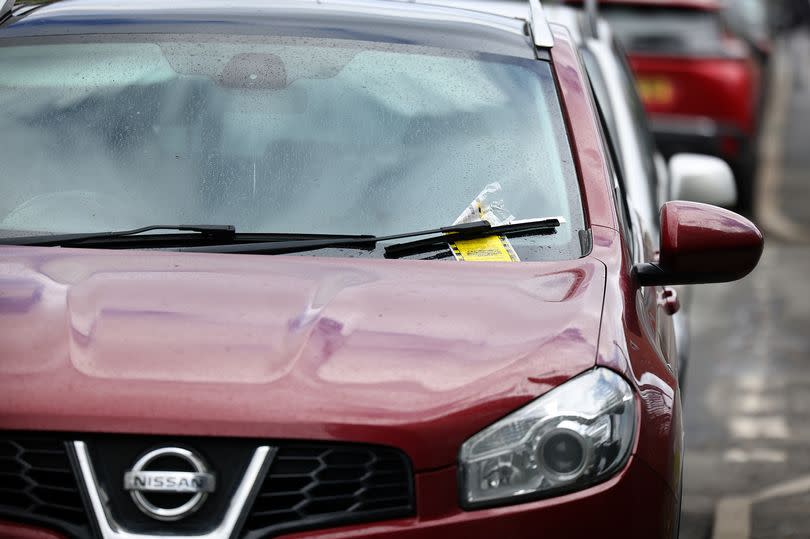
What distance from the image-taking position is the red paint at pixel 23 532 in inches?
113

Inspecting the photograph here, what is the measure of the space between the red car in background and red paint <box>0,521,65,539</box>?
954 centimetres

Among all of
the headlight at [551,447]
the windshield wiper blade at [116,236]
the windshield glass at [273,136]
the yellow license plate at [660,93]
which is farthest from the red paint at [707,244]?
the yellow license plate at [660,93]

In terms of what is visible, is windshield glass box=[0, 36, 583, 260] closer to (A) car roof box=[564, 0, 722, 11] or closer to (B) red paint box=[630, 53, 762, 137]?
(A) car roof box=[564, 0, 722, 11]

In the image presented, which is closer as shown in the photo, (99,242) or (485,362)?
(485,362)

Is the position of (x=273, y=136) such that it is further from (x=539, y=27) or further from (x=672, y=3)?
(x=672, y=3)

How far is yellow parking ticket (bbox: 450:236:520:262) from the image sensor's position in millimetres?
3672

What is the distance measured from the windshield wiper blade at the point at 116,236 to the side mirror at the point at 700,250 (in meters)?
0.91

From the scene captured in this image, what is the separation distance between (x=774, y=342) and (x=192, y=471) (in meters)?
6.65

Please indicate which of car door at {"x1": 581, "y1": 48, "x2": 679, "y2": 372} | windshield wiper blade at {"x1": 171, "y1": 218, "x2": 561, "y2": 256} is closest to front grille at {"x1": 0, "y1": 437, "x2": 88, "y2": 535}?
windshield wiper blade at {"x1": 171, "y1": 218, "x2": 561, "y2": 256}

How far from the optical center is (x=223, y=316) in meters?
3.20

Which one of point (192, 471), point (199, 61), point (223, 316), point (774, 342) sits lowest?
point (774, 342)

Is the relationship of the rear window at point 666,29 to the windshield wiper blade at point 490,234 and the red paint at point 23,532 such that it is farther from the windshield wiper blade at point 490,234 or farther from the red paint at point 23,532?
the red paint at point 23,532

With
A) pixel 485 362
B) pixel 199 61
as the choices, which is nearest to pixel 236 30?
pixel 199 61

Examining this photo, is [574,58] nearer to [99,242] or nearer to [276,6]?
[276,6]
